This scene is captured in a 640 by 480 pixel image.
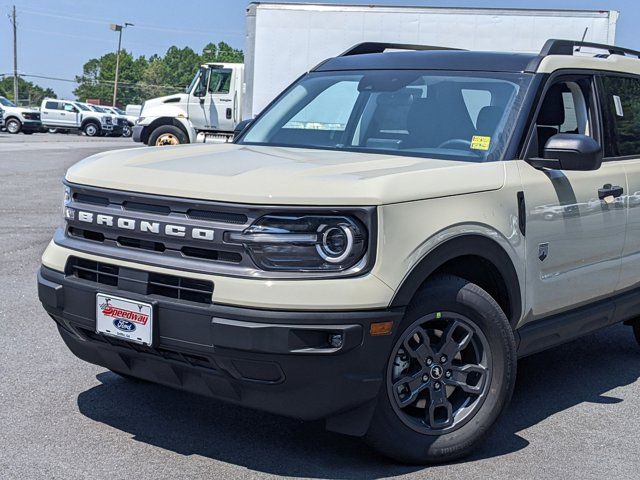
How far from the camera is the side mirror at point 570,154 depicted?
15.0 ft

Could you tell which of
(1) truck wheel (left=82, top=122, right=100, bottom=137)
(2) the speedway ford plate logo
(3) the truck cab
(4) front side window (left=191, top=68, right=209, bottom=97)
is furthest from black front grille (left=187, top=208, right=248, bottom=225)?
(1) truck wheel (left=82, top=122, right=100, bottom=137)

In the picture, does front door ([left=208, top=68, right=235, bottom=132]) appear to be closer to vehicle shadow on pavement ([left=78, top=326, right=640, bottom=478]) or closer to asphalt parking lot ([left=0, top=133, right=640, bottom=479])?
asphalt parking lot ([left=0, top=133, right=640, bottom=479])

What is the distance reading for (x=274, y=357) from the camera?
143 inches

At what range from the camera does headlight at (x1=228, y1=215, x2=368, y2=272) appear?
12.1 ft

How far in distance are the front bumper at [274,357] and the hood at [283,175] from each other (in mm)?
453

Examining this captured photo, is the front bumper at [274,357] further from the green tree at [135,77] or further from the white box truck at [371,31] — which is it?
the green tree at [135,77]

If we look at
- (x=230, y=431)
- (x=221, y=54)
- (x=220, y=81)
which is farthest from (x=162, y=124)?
(x=221, y=54)

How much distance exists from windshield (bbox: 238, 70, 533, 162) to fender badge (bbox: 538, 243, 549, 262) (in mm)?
502

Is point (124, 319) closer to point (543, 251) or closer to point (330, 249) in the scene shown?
point (330, 249)

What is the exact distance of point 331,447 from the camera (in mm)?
4391

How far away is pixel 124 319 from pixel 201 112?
1955 centimetres

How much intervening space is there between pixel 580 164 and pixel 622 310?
4.25 feet

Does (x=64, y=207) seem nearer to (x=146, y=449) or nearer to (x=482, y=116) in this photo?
(x=146, y=449)

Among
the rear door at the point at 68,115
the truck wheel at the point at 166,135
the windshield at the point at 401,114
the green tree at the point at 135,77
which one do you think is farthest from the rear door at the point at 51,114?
the green tree at the point at 135,77
